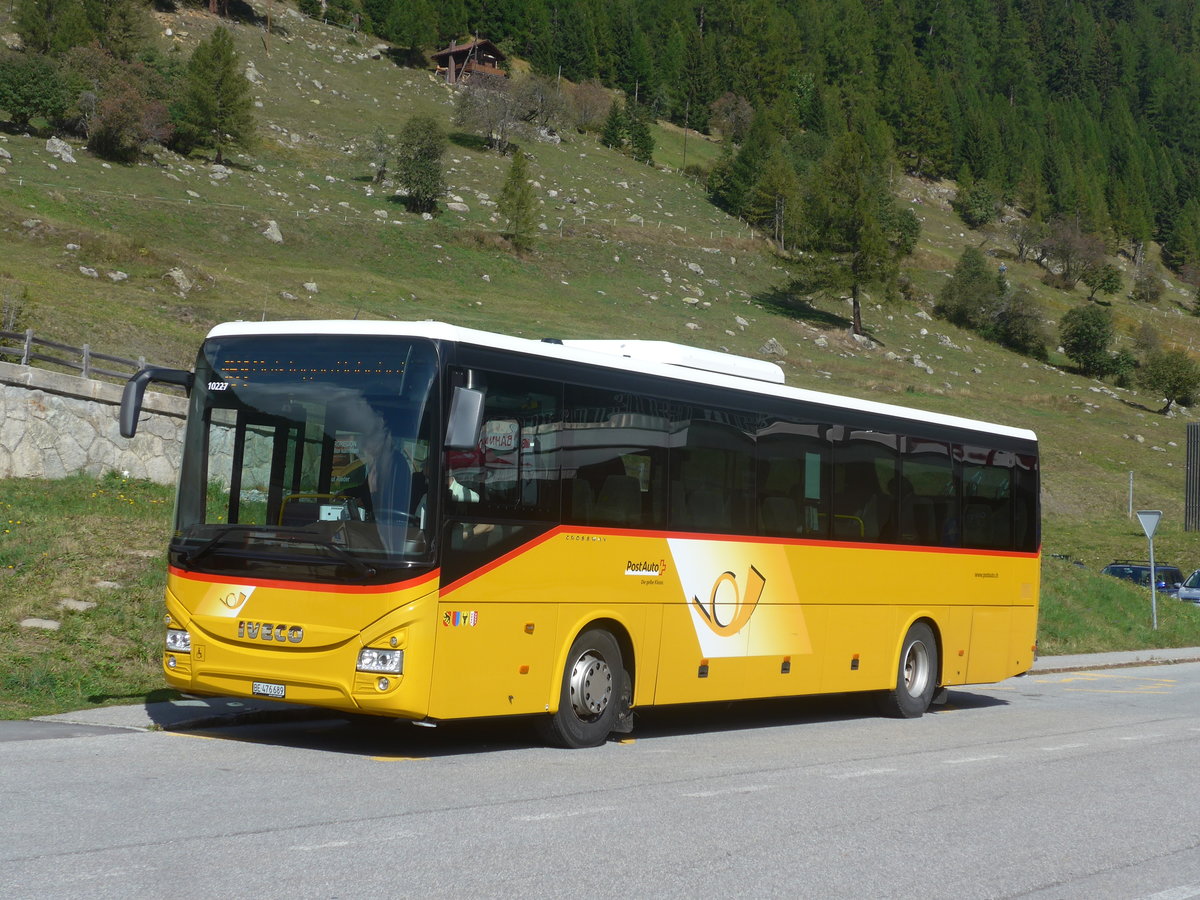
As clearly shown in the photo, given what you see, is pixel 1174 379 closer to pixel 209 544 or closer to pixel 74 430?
pixel 74 430

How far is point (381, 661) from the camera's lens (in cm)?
957

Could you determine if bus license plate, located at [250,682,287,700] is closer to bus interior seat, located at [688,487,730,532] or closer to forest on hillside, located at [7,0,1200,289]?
bus interior seat, located at [688,487,730,532]

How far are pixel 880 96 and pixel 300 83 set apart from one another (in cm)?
9309

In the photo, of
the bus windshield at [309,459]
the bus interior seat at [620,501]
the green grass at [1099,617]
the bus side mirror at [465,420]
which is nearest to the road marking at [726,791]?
the bus windshield at [309,459]

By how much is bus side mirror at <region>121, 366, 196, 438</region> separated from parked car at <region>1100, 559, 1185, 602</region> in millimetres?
32349

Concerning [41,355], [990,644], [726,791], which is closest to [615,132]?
[41,355]

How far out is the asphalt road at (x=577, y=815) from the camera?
6422 millimetres

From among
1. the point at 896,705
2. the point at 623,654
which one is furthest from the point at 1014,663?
the point at 623,654

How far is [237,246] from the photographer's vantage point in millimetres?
61844

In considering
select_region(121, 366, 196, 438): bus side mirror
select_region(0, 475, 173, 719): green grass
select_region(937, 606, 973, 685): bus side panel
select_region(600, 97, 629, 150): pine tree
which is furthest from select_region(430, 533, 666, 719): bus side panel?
select_region(600, 97, 629, 150): pine tree

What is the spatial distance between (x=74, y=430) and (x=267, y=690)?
15.9m

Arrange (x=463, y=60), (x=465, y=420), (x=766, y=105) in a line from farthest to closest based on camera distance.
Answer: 1. (x=766, y=105)
2. (x=463, y=60)
3. (x=465, y=420)

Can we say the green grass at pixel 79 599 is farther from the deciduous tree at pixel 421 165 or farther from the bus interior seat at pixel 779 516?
the deciduous tree at pixel 421 165

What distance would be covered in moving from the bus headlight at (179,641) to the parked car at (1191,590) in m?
33.6
